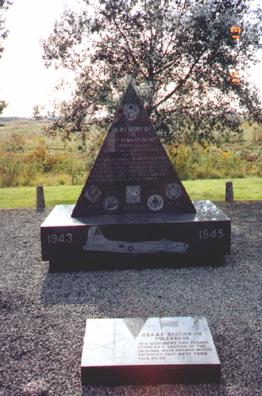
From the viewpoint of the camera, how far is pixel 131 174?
7789mm

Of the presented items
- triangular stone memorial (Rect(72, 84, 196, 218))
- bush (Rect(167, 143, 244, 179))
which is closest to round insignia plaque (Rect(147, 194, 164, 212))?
triangular stone memorial (Rect(72, 84, 196, 218))

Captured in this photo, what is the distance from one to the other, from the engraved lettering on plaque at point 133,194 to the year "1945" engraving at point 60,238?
1204 millimetres

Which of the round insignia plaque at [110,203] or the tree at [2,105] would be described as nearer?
the round insignia plaque at [110,203]

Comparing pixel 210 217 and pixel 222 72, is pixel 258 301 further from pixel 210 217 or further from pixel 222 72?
pixel 222 72

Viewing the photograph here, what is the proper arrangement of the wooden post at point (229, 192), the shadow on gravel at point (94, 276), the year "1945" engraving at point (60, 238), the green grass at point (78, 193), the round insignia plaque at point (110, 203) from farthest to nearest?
1. the green grass at point (78, 193)
2. the wooden post at point (229, 192)
3. the round insignia plaque at point (110, 203)
4. the year "1945" engraving at point (60, 238)
5. the shadow on gravel at point (94, 276)

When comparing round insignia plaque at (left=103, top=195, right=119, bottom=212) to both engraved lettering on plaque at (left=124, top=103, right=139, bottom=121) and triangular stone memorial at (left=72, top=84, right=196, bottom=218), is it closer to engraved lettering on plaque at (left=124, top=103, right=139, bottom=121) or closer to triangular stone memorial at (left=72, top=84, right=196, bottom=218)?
triangular stone memorial at (left=72, top=84, right=196, bottom=218)

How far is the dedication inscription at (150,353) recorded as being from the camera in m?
4.30

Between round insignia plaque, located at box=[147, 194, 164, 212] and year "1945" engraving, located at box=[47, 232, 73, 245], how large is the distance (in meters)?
1.47

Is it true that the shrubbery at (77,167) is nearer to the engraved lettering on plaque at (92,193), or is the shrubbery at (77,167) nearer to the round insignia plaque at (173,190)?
the round insignia plaque at (173,190)

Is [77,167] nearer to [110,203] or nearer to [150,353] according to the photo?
[110,203]

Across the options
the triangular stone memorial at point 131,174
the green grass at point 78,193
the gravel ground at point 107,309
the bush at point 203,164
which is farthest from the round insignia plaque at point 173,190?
the bush at point 203,164

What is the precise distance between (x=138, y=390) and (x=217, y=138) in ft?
28.4

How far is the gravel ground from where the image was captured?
14.3 feet

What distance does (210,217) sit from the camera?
761 cm
